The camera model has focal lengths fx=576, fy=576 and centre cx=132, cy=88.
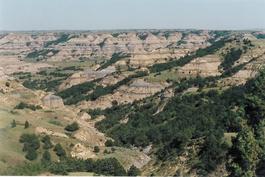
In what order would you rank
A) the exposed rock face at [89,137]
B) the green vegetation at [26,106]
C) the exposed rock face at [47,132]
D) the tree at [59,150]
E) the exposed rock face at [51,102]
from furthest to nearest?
the exposed rock face at [51,102] < the green vegetation at [26,106] < the exposed rock face at [89,137] < the exposed rock face at [47,132] < the tree at [59,150]

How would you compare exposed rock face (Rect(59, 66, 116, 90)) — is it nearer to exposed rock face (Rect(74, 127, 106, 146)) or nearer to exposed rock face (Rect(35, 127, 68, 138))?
exposed rock face (Rect(74, 127, 106, 146))

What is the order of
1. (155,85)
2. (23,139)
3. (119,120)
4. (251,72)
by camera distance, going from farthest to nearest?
(155,85)
(251,72)
(119,120)
(23,139)

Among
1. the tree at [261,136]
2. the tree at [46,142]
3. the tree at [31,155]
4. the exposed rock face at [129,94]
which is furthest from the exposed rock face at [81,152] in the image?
the exposed rock face at [129,94]

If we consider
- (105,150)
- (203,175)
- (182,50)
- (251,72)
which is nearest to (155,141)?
(105,150)

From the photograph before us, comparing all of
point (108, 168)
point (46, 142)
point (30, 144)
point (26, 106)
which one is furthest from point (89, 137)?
point (108, 168)

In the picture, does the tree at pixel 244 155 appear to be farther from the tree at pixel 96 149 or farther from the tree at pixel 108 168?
the tree at pixel 96 149

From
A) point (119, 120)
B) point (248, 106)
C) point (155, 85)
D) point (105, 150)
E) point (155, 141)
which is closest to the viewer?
point (248, 106)

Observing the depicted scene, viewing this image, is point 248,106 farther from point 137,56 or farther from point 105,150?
point 137,56

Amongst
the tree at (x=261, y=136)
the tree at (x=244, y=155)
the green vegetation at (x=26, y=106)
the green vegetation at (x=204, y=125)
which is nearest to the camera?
the tree at (x=244, y=155)

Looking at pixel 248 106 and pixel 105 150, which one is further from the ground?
pixel 248 106

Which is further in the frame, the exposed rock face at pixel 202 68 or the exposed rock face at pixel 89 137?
the exposed rock face at pixel 202 68

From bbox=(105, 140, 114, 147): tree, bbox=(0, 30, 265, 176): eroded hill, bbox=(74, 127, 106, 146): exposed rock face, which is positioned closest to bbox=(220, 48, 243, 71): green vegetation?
bbox=(0, 30, 265, 176): eroded hill
